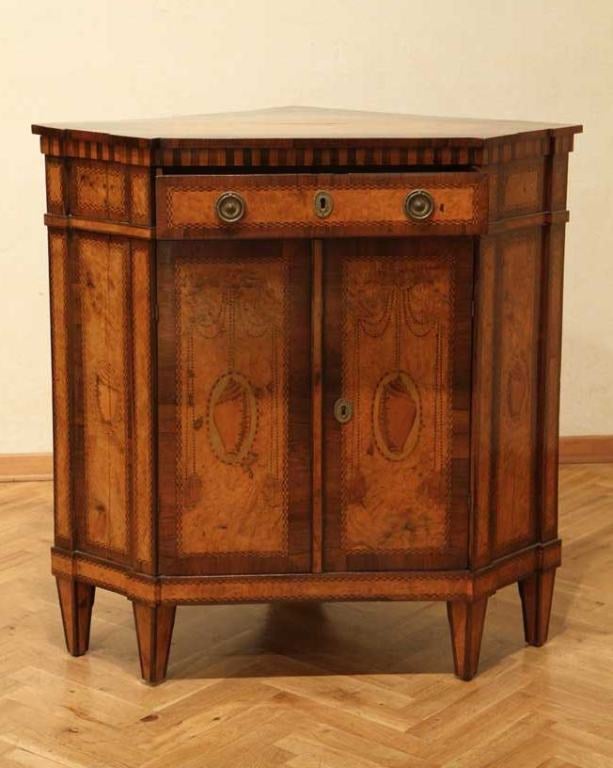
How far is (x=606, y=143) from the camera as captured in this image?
4547 mm

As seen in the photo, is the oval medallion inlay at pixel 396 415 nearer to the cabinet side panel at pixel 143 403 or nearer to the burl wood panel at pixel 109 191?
the cabinet side panel at pixel 143 403

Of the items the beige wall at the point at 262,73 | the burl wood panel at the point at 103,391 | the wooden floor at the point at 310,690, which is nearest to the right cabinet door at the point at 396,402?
the wooden floor at the point at 310,690

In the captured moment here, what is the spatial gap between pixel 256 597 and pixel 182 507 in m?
0.21

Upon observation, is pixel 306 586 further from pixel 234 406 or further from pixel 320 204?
pixel 320 204

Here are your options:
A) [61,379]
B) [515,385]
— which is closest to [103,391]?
[61,379]

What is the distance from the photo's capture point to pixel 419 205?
116 inches

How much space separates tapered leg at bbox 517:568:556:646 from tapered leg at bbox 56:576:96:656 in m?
0.85

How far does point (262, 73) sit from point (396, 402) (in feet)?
5.29

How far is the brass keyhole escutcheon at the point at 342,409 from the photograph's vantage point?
3.04 meters

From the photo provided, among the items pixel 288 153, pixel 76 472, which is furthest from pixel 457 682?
pixel 288 153

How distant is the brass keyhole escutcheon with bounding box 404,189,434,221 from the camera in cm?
294

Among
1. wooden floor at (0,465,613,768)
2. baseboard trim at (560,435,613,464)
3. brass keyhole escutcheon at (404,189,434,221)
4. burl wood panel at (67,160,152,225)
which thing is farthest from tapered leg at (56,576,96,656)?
baseboard trim at (560,435,613,464)

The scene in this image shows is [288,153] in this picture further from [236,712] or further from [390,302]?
[236,712]

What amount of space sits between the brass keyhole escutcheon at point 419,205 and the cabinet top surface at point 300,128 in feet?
0.32
